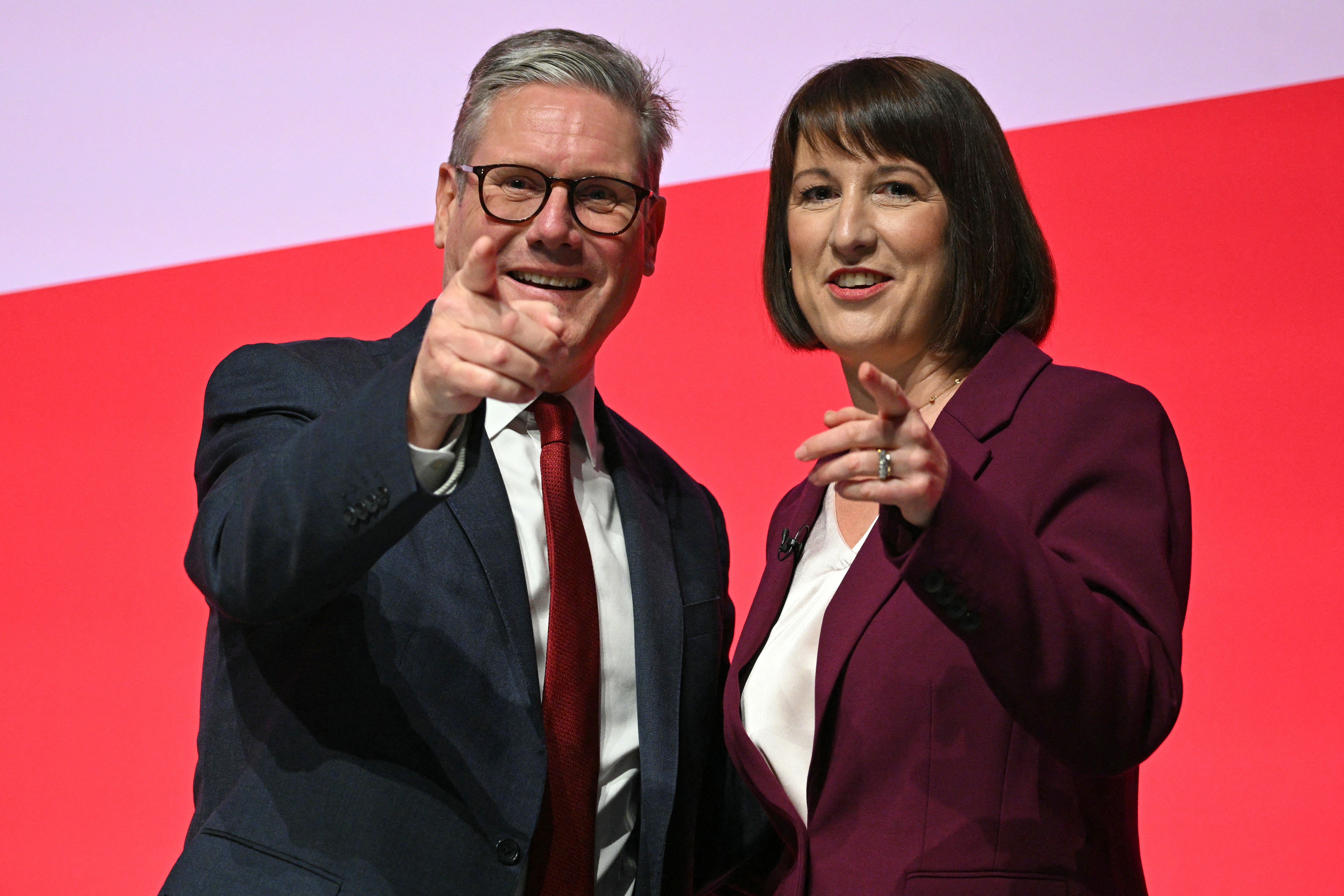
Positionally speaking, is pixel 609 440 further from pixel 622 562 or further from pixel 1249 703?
pixel 1249 703

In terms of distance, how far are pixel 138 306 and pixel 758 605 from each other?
6.64ft

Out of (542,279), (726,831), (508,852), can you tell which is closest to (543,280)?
(542,279)

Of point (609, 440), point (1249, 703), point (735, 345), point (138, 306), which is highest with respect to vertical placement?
point (138, 306)

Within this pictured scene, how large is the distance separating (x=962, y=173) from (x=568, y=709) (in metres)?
0.91

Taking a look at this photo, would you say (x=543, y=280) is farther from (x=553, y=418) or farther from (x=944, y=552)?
(x=944, y=552)

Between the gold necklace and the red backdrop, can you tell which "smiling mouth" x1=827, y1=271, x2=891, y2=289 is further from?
the red backdrop

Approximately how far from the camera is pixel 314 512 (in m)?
1.17

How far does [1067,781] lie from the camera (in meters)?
1.41

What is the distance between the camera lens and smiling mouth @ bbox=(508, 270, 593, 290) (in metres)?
1.74

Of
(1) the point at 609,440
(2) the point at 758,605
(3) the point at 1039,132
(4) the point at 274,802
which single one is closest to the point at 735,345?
(3) the point at 1039,132

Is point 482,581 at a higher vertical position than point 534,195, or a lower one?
lower

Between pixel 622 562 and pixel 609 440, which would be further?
pixel 609 440

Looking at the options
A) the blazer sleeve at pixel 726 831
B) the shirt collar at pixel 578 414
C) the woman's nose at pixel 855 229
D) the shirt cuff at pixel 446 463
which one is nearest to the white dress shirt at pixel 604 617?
the shirt collar at pixel 578 414

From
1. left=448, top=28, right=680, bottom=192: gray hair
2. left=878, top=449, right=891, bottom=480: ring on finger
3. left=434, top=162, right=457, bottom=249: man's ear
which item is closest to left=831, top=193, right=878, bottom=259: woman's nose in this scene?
left=448, top=28, right=680, bottom=192: gray hair
